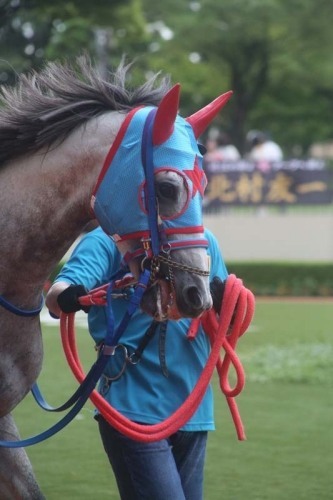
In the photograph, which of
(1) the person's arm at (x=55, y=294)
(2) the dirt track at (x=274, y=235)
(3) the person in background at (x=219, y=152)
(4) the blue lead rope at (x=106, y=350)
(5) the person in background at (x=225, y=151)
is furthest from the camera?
(2) the dirt track at (x=274, y=235)

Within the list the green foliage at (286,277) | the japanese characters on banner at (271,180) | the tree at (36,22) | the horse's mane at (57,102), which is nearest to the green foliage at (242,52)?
the japanese characters on banner at (271,180)

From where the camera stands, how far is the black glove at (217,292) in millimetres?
3375

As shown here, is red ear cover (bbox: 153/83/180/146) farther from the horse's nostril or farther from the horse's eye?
the horse's nostril

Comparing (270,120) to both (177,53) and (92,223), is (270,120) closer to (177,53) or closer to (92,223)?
(177,53)

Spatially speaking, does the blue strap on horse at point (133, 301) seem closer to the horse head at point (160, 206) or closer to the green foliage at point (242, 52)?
the horse head at point (160, 206)

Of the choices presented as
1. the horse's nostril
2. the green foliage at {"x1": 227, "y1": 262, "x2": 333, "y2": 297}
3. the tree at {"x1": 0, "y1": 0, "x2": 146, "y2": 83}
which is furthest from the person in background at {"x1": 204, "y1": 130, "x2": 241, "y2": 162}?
the horse's nostril

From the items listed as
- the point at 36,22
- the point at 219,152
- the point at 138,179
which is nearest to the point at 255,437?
the point at 138,179

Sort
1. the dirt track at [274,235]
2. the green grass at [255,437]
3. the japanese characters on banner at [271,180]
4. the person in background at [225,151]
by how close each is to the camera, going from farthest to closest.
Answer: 1. the dirt track at [274,235]
2. the person in background at [225,151]
3. the japanese characters on banner at [271,180]
4. the green grass at [255,437]

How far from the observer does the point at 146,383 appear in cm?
334

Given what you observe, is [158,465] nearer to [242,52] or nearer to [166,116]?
[166,116]

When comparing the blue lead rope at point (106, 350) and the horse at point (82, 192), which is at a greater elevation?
the horse at point (82, 192)

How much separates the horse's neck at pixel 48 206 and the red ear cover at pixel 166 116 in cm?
19

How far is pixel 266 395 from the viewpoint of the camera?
26.5ft

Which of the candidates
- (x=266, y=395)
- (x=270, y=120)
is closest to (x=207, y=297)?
(x=266, y=395)
